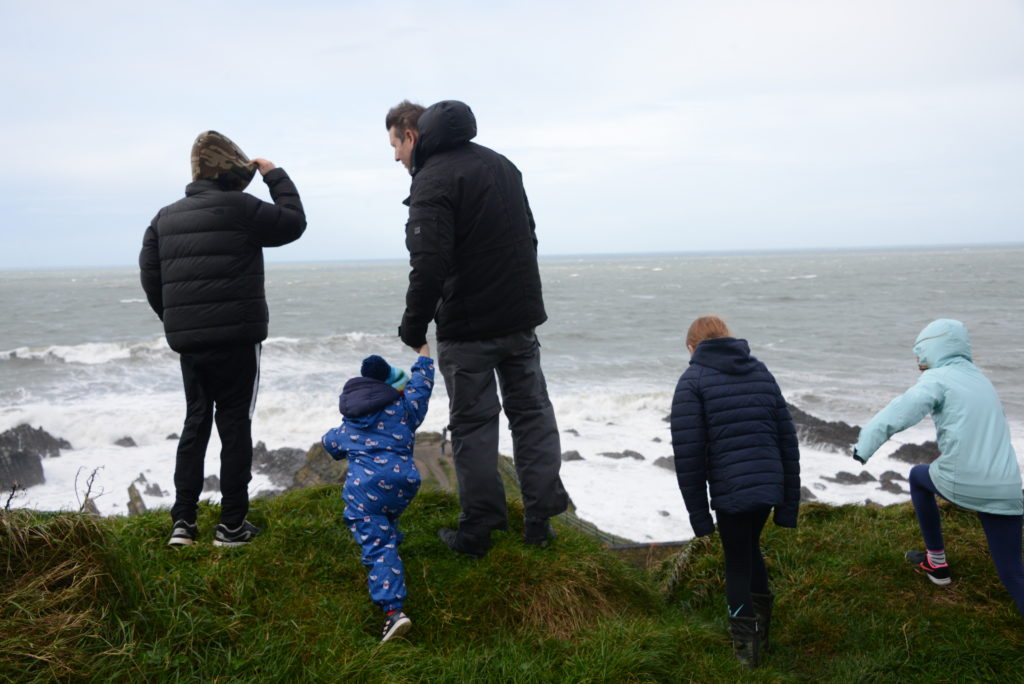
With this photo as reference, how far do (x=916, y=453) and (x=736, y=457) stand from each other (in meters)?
11.7

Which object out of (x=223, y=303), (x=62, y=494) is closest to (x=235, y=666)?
(x=223, y=303)

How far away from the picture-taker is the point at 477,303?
3.67 metres

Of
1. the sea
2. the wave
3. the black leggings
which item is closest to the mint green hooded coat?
the black leggings

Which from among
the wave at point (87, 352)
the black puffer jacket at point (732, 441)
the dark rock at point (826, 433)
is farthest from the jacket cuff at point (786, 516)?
the wave at point (87, 352)

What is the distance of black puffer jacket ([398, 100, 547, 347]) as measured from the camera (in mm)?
3543

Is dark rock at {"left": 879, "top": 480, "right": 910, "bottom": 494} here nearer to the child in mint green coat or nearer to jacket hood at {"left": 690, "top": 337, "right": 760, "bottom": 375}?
the child in mint green coat

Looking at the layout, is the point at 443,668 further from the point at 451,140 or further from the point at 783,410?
the point at 451,140

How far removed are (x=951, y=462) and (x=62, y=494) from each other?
1175 centimetres

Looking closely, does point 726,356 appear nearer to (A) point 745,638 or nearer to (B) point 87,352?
(A) point 745,638

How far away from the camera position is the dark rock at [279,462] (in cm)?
1231

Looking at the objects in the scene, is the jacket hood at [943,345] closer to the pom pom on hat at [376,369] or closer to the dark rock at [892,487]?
the pom pom on hat at [376,369]

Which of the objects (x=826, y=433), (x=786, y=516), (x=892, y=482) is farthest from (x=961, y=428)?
(x=826, y=433)

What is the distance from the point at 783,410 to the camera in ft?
11.6

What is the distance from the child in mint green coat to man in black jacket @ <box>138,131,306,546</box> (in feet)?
10.3
